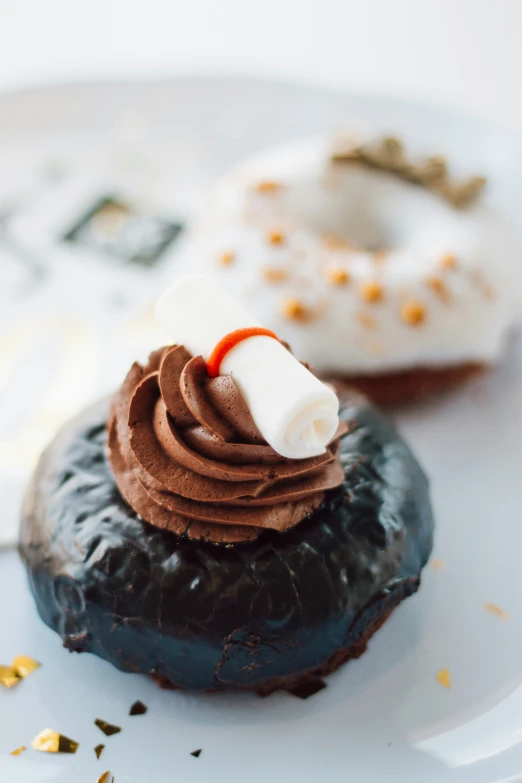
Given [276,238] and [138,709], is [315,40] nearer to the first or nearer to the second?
[276,238]

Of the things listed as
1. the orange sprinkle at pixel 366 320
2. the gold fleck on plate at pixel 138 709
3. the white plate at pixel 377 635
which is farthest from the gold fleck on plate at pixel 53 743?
the orange sprinkle at pixel 366 320

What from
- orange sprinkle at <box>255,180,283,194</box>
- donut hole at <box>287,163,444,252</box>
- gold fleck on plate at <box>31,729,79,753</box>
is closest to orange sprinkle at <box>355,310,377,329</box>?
donut hole at <box>287,163,444,252</box>

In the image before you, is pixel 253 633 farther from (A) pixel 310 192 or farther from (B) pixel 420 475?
(A) pixel 310 192

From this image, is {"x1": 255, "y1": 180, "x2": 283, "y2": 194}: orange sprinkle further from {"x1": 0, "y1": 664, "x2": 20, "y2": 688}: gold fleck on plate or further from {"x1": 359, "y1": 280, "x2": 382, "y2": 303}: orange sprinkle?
{"x1": 0, "y1": 664, "x2": 20, "y2": 688}: gold fleck on plate

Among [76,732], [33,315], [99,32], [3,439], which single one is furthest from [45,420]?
[99,32]

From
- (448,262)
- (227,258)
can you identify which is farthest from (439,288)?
(227,258)

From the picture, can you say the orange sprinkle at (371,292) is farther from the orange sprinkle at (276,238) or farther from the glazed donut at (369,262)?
the orange sprinkle at (276,238)
